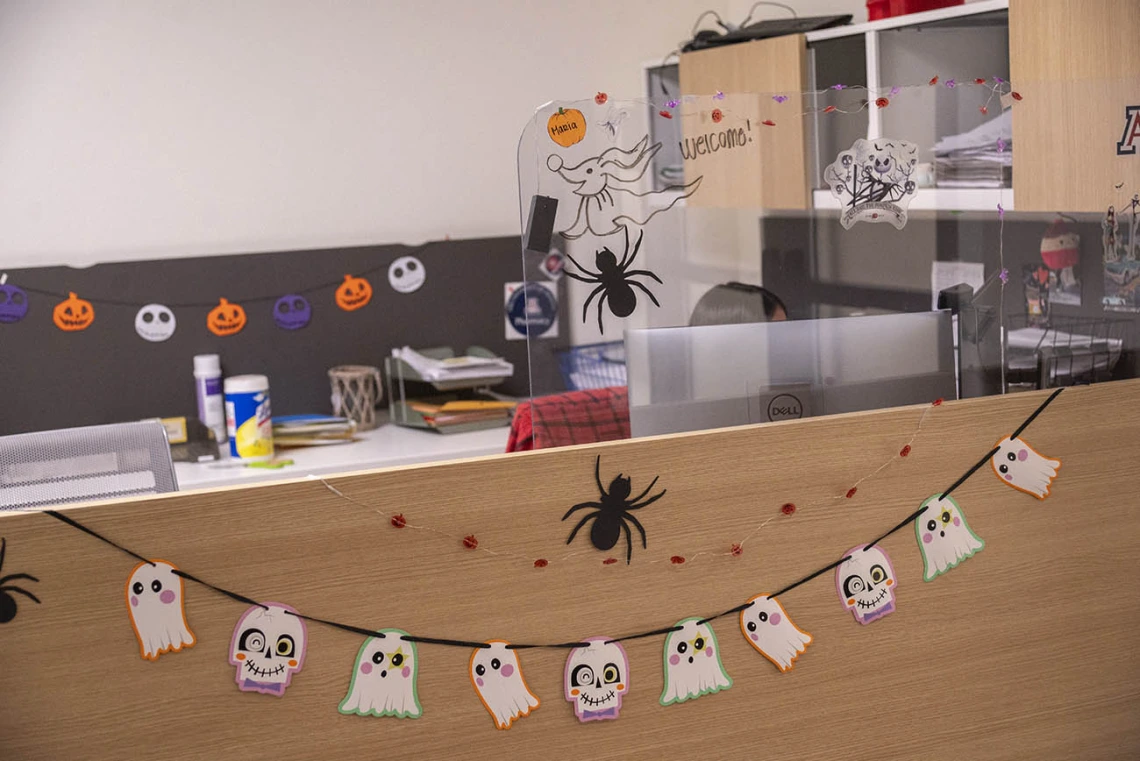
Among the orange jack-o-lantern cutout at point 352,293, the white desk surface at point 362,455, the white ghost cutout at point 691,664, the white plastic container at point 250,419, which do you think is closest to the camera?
the white ghost cutout at point 691,664

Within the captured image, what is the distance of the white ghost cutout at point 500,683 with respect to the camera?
158 centimetres

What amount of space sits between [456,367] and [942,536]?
198 cm

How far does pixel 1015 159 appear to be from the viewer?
2143 mm

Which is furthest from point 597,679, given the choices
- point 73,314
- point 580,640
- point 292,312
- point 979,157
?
point 73,314

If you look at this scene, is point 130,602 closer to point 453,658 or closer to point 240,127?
point 453,658

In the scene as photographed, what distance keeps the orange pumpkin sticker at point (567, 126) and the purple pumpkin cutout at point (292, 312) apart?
1882mm

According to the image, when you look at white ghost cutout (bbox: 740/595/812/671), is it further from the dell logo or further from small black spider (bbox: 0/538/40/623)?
small black spider (bbox: 0/538/40/623)

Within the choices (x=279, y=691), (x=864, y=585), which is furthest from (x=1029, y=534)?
(x=279, y=691)

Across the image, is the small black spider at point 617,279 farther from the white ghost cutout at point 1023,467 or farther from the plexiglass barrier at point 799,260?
the white ghost cutout at point 1023,467

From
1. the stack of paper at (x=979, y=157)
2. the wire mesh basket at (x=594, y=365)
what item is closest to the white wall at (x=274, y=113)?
the stack of paper at (x=979, y=157)

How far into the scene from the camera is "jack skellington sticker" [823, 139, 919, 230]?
2008 mm

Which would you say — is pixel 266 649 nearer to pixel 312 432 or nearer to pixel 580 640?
pixel 580 640

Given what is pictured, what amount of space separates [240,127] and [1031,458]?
2.56 meters

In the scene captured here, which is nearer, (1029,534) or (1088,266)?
(1029,534)
